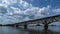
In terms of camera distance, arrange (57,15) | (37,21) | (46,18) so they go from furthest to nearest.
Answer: (37,21) → (46,18) → (57,15)

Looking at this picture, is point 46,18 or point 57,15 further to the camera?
point 46,18

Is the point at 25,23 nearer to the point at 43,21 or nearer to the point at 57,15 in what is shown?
the point at 43,21

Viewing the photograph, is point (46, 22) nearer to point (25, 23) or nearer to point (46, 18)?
point (46, 18)

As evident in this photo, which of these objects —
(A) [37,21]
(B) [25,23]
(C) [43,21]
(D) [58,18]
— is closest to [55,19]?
(D) [58,18]

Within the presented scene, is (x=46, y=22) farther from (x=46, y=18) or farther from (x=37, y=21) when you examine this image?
(x=37, y=21)

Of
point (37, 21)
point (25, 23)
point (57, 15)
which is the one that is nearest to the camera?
point (57, 15)

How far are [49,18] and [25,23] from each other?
97.4 feet

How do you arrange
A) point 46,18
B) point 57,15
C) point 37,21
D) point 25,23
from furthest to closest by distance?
point 25,23 → point 37,21 → point 46,18 → point 57,15

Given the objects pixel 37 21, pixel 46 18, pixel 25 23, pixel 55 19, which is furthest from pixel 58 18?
pixel 25 23

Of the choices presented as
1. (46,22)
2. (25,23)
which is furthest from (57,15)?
(25,23)

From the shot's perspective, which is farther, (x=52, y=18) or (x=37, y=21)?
(x=37, y=21)

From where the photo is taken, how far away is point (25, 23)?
94250 millimetres

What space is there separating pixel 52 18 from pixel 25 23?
101 ft

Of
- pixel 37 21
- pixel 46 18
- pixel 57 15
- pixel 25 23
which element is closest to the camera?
pixel 57 15
